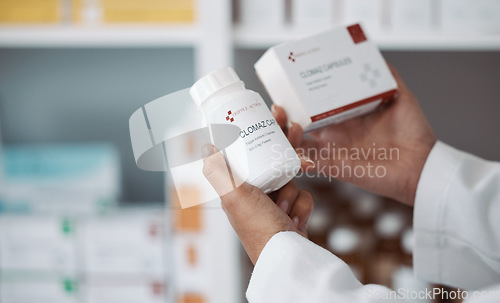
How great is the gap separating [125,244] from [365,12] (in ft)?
2.13

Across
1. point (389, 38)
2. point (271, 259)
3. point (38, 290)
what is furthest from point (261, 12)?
point (38, 290)

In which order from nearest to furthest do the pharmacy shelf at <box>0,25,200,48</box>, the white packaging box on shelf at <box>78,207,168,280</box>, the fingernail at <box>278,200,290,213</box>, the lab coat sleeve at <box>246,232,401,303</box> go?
the lab coat sleeve at <box>246,232,401,303</box> → the fingernail at <box>278,200,290,213</box> → the pharmacy shelf at <box>0,25,200,48</box> → the white packaging box on shelf at <box>78,207,168,280</box>

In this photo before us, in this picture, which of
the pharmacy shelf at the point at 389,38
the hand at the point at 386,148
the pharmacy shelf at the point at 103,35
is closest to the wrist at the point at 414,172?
the hand at the point at 386,148

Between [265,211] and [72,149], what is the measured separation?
0.69 m

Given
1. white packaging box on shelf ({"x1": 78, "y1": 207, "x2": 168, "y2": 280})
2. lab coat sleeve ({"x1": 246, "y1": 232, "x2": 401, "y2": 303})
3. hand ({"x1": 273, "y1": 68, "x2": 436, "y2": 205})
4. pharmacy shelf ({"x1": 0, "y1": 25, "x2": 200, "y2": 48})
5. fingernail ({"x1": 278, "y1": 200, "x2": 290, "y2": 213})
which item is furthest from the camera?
white packaging box on shelf ({"x1": 78, "y1": 207, "x2": 168, "y2": 280})

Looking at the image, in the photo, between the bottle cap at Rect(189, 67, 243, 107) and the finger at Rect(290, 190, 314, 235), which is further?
the finger at Rect(290, 190, 314, 235)

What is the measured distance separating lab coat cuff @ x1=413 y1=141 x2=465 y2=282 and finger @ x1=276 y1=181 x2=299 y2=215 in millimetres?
166

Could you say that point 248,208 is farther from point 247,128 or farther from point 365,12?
point 365,12

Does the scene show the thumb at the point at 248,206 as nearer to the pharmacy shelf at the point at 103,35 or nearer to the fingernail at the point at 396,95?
the fingernail at the point at 396,95

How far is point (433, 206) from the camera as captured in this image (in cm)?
49

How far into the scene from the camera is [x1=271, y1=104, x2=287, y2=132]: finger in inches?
18.7

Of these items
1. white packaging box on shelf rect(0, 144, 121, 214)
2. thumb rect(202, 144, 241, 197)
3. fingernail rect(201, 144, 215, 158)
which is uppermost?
fingernail rect(201, 144, 215, 158)

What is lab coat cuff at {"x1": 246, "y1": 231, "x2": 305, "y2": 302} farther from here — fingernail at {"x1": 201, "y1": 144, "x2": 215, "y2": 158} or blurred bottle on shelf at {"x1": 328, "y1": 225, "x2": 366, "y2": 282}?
blurred bottle on shelf at {"x1": 328, "y1": 225, "x2": 366, "y2": 282}

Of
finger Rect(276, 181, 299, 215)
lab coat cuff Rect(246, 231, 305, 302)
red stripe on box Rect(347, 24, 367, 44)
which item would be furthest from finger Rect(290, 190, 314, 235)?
red stripe on box Rect(347, 24, 367, 44)
